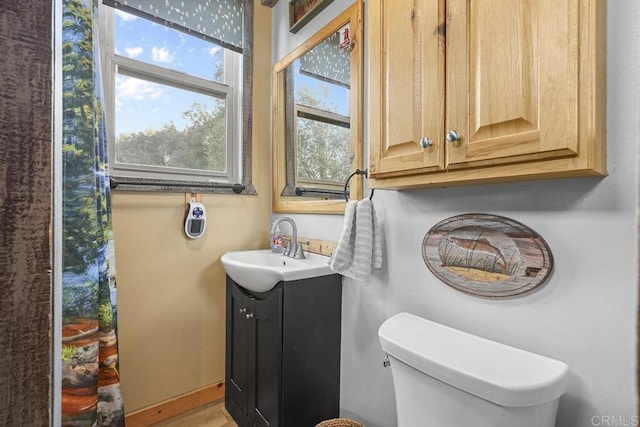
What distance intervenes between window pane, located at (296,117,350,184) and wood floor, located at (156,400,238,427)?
4.48 ft

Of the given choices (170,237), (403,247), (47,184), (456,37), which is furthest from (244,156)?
(47,184)

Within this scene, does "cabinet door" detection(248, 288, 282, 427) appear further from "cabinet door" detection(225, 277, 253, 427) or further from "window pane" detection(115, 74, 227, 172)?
"window pane" detection(115, 74, 227, 172)

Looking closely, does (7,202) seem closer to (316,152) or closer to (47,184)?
(47,184)

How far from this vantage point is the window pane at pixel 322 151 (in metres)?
1.46

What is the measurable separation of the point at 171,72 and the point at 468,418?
1.93 m

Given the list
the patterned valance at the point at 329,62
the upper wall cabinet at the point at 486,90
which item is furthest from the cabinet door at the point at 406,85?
the patterned valance at the point at 329,62

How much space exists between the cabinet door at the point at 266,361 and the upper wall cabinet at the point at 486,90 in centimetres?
72

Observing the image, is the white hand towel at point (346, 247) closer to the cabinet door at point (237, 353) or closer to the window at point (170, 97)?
the cabinet door at point (237, 353)

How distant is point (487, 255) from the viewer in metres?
0.90

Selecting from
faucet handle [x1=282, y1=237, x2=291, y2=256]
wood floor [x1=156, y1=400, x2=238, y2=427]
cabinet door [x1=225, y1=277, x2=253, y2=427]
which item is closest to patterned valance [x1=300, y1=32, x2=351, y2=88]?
faucet handle [x1=282, y1=237, x2=291, y2=256]

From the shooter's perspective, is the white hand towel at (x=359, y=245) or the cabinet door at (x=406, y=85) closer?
the cabinet door at (x=406, y=85)

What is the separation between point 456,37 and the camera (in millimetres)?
788

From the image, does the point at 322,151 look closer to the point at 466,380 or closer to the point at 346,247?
the point at 346,247

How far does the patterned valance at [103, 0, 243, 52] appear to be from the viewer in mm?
1493
